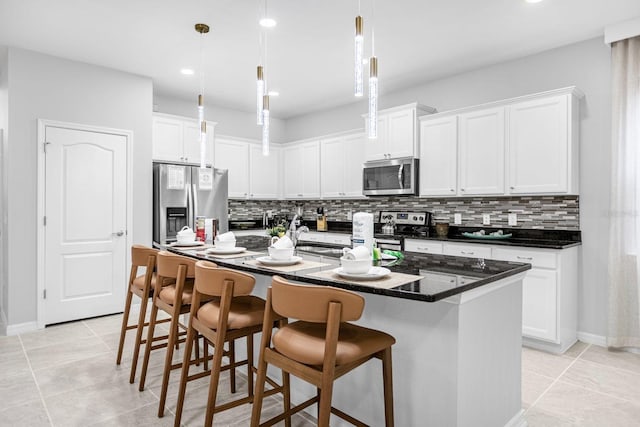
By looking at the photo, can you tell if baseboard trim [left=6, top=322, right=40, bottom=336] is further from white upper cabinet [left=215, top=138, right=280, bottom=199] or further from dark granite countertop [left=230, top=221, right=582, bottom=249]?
dark granite countertop [left=230, top=221, right=582, bottom=249]

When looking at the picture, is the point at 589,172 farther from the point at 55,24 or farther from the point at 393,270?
the point at 55,24

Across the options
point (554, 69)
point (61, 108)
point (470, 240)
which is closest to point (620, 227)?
point (470, 240)

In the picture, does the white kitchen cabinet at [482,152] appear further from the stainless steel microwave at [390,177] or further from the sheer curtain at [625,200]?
the sheer curtain at [625,200]

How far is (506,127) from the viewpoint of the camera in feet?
12.7

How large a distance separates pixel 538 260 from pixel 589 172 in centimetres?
102

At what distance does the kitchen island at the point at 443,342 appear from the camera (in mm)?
1690

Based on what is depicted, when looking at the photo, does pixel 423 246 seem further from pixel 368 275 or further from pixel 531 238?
pixel 368 275

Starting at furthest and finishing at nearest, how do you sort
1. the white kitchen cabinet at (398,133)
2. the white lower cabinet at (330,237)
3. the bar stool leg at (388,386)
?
the white lower cabinet at (330,237) < the white kitchen cabinet at (398,133) < the bar stool leg at (388,386)

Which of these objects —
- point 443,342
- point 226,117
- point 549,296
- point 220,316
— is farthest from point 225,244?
point 226,117

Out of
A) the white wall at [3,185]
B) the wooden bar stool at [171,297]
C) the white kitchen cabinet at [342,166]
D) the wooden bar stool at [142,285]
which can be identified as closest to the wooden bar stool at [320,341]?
the wooden bar stool at [171,297]

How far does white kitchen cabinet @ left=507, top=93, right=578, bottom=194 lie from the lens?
3514mm

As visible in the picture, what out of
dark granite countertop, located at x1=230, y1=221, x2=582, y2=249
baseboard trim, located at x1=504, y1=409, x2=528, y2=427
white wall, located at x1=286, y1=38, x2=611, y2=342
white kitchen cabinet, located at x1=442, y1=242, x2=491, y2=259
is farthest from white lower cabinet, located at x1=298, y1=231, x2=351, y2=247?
baseboard trim, located at x1=504, y1=409, x2=528, y2=427

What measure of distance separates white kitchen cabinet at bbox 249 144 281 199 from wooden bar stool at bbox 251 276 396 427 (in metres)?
4.60

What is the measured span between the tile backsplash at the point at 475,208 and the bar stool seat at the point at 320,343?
117 inches
